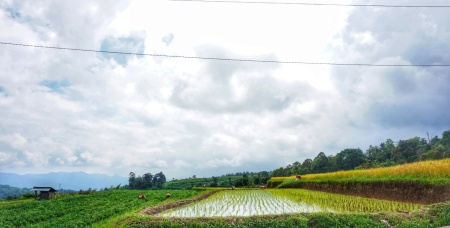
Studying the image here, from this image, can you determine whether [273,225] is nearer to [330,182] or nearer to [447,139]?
[330,182]

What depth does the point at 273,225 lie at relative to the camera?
11.5m

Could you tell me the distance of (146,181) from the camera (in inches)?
3292

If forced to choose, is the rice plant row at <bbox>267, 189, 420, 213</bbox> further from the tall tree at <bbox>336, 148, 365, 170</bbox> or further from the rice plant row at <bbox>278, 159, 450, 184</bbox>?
the tall tree at <bbox>336, 148, 365, 170</bbox>

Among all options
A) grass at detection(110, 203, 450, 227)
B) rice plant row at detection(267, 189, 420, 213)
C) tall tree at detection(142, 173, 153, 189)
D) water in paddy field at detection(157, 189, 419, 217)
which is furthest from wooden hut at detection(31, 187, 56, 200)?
tall tree at detection(142, 173, 153, 189)

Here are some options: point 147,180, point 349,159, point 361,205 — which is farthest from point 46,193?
point 349,159

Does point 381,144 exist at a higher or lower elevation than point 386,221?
higher

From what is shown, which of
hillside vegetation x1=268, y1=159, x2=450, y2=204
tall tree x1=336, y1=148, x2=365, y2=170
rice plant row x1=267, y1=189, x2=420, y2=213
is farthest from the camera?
tall tree x1=336, y1=148, x2=365, y2=170

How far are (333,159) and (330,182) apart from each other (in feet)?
148

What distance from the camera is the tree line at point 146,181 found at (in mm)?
81256

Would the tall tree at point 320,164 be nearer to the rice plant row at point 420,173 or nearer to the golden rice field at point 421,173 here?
the rice plant row at point 420,173

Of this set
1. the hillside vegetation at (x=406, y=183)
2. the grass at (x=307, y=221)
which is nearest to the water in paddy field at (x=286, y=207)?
the hillside vegetation at (x=406, y=183)

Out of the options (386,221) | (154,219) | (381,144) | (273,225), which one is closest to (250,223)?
(273,225)

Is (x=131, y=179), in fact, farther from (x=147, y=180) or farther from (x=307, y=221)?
(x=307, y=221)

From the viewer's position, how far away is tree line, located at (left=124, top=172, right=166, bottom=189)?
81.3 metres
